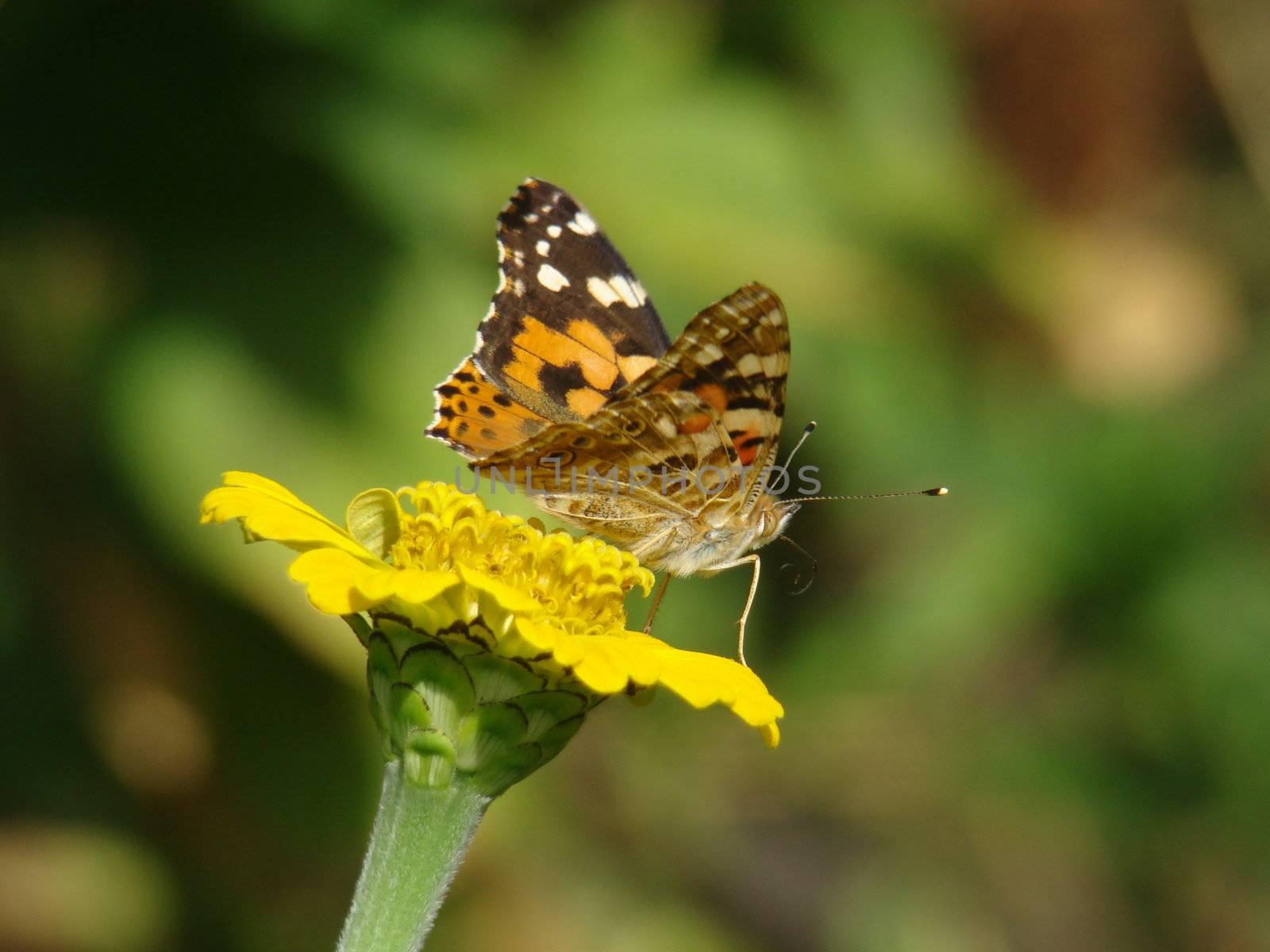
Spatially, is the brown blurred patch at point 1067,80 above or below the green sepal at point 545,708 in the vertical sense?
above

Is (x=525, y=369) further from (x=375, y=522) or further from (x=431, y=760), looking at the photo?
(x=431, y=760)

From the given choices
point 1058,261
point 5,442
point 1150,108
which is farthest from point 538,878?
point 1150,108

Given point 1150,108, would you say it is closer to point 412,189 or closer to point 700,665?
point 412,189

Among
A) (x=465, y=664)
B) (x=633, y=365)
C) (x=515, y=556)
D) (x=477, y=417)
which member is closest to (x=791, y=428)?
(x=633, y=365)

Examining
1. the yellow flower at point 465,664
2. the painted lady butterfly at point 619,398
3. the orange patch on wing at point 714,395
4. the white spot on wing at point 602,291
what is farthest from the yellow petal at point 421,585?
the white spot on wing at point 602,291

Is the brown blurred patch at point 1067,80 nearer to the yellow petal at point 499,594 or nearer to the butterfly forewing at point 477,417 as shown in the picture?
the butterfly forewing at point 477,417

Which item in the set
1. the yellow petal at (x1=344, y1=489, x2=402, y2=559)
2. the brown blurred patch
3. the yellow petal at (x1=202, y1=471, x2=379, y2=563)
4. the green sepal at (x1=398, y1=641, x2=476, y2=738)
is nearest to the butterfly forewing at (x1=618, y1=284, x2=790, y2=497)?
the yellow petal at (x1=344, y1=489, x2=402, y2=559)

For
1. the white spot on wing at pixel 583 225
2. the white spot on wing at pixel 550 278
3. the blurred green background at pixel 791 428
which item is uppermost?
the white spot on wing at pixel 583 225

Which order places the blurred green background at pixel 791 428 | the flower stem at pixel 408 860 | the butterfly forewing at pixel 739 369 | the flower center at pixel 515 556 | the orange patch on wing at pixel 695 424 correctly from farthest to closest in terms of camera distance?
the blurred green background at pixel 791 428 < the orange patch on wing at pixel 695 424 < the butterfly forewing at pixel 739 369 < the flower center at pixel 515 556 < the flower stem at pixel 408 860
